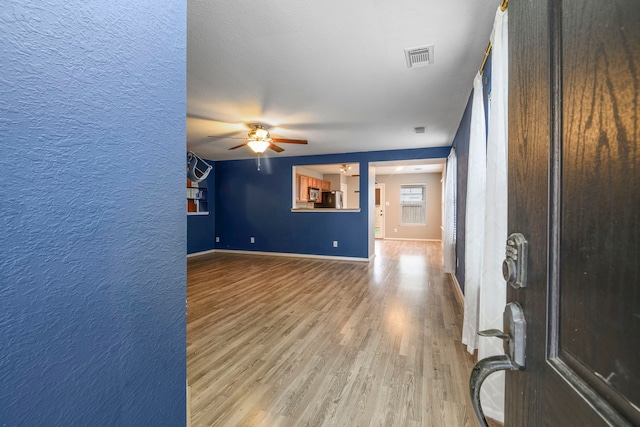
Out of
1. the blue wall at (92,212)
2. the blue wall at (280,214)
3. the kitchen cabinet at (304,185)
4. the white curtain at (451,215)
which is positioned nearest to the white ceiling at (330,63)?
the white curtain at (451,215)

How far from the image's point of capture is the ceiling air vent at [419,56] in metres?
2.01

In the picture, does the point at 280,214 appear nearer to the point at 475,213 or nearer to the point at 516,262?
the point at 475,213

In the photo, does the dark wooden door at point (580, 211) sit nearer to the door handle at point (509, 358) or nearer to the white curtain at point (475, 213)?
the door handle at point (509, 358)

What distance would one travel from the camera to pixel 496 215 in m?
1.46

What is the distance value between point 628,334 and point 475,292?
207 cm

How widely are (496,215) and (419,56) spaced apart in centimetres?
137

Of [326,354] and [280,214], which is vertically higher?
[280,214]

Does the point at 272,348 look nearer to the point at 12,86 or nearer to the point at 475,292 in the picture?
the point at 475,292

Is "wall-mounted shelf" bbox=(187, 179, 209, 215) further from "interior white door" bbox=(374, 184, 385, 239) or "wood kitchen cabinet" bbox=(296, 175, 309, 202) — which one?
"interior white door" bbox=(374, 184, 385, 239)

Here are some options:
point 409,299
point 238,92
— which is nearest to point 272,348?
point 409,299

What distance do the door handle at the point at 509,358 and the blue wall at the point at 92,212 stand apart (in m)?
0.70

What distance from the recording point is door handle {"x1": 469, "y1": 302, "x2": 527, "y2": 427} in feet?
1.64

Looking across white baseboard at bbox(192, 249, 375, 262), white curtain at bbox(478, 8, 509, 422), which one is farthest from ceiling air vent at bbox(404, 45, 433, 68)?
white baseboard at bbox(192, 249, 375, 262)

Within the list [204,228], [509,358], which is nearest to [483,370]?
[509,358]
